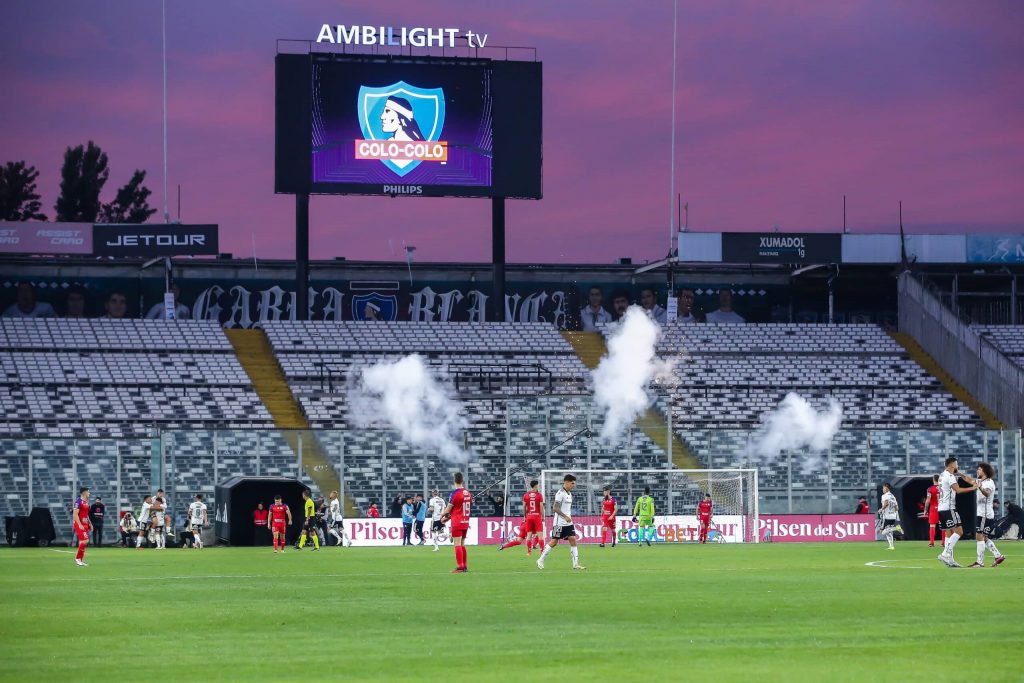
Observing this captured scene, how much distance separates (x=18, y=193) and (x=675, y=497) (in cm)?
6760

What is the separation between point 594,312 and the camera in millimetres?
84812

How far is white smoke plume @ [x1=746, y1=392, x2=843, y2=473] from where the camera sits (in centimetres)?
5706

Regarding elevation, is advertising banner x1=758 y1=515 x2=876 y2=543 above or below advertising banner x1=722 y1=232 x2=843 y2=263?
below

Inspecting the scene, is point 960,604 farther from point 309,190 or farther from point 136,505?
point 309,190

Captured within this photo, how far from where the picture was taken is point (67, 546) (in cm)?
5162

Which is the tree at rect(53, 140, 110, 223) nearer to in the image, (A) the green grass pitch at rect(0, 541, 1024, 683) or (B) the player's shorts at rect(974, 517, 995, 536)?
(A) the green grass pitch at rect(0, 541, 1024, 683)

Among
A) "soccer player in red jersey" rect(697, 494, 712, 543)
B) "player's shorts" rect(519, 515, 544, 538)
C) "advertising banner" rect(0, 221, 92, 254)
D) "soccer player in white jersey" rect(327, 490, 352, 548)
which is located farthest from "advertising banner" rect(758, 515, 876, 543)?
"advertising banner" rect(0, 221, 92, 254)

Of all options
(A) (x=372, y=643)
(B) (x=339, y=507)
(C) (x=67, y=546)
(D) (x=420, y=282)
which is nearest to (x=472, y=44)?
(D) (x=420, y=282)

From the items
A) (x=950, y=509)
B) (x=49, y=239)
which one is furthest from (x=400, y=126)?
(x=950, y=509)

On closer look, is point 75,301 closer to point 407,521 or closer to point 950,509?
point 407,521

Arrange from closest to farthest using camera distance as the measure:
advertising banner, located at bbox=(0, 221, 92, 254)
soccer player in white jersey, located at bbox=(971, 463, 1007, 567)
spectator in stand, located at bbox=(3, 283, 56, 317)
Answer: soccer player in white jersey, located at bbox=(971, 463, 1007, 567) < advertising banner, located at bbox=(0, 221, 92, 254) < spectator in stand, located at bbox=(3, 283, 56, 317)

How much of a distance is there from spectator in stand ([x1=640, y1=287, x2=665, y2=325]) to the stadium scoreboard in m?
15.3

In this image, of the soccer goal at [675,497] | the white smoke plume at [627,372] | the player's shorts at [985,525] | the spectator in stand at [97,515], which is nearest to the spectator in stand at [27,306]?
the white smoke plume at [627,372]

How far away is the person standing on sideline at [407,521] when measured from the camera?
5241 centimetres
